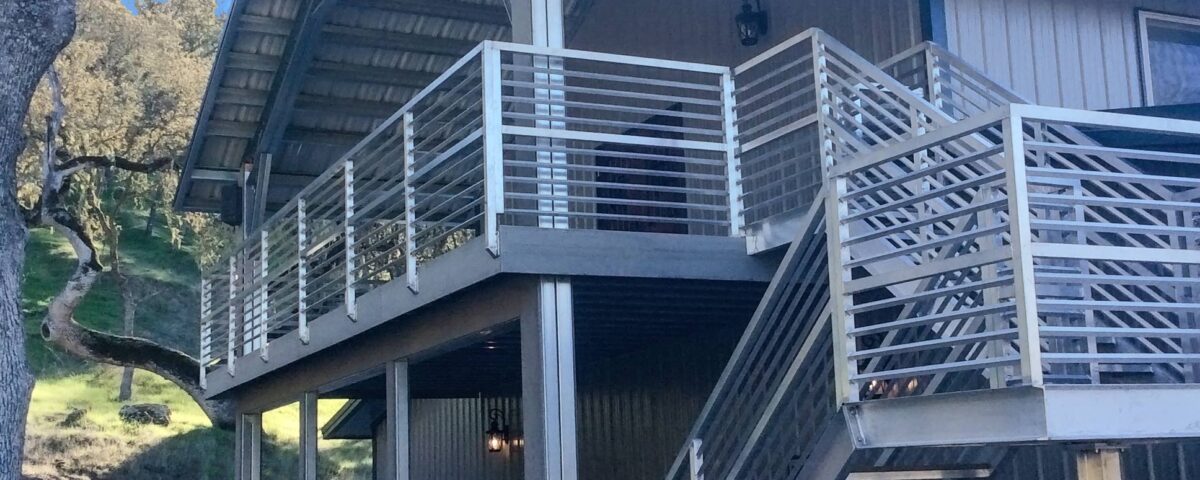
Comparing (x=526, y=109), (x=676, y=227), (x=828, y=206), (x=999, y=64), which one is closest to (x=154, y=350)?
(x=676, y=227)

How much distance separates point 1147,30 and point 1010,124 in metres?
6.31

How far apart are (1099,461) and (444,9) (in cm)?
938

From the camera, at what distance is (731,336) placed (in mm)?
11586

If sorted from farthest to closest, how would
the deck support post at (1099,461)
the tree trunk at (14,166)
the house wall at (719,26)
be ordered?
the tree trunk at (14,166)
the house wall at (719,26)
the deck support post at (1099,461)

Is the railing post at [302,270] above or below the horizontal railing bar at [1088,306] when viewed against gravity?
above

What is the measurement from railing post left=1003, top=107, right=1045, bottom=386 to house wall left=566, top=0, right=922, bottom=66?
430 centimetres

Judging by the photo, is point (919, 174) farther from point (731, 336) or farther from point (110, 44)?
point (110, 44)

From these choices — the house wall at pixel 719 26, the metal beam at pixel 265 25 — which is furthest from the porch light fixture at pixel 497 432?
the metal beam at pixel 265 25

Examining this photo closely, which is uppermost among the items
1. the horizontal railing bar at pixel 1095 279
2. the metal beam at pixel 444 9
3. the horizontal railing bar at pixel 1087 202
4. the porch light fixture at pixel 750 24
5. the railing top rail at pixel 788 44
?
the metal beam at pixel 444 9

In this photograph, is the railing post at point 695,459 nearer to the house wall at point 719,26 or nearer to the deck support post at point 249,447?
the house wall at point 719,26

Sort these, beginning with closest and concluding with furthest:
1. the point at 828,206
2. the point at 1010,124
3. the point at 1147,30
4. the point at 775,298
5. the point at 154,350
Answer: the point at 1010,124 < the point at 828,206 < the point at 775,298 < the point at 1147,30 < the point at 154,350

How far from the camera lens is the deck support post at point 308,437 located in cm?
1285

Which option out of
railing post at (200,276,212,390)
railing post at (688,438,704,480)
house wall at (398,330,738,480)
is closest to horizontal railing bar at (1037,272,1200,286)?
railing post at (688,438,704,480)

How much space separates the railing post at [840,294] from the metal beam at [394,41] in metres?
8.23
